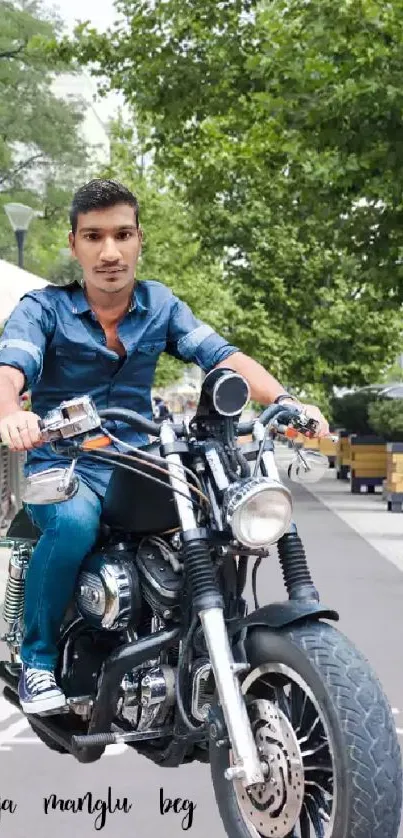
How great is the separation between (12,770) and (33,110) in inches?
1969

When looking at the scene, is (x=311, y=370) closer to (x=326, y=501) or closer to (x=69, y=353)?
(x=326, y=501)

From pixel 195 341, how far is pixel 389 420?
19936 millimetres

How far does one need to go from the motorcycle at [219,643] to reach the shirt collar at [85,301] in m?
0.58

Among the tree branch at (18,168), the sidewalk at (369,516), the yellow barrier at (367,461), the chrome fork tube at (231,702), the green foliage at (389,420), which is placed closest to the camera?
the chrome fork tube at (231,702)

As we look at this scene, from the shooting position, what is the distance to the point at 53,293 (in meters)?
4.60

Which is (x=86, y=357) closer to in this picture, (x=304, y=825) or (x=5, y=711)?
(x=304, y=825)

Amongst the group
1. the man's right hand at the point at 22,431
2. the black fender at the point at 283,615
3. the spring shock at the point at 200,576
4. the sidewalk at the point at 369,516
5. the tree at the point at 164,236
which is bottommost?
the sidewalk at the point at 369,516

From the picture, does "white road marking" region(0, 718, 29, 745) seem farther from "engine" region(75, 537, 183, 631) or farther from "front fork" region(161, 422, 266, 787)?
"front fork" region(161, 422, 266, 787)

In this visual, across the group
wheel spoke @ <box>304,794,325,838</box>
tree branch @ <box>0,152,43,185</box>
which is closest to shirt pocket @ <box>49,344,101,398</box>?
wheel spoke @ <box>304,794,325,838</box>

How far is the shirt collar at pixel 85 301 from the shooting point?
4.55m

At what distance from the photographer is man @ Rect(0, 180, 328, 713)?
4324 millimetres

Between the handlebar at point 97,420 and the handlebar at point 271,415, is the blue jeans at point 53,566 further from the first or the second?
the handlebar at point 271,415

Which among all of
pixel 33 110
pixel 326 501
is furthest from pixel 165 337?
pixel 33 110

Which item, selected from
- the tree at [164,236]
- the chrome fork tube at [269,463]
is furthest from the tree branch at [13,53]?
the chrome fork tube at [269,463]
